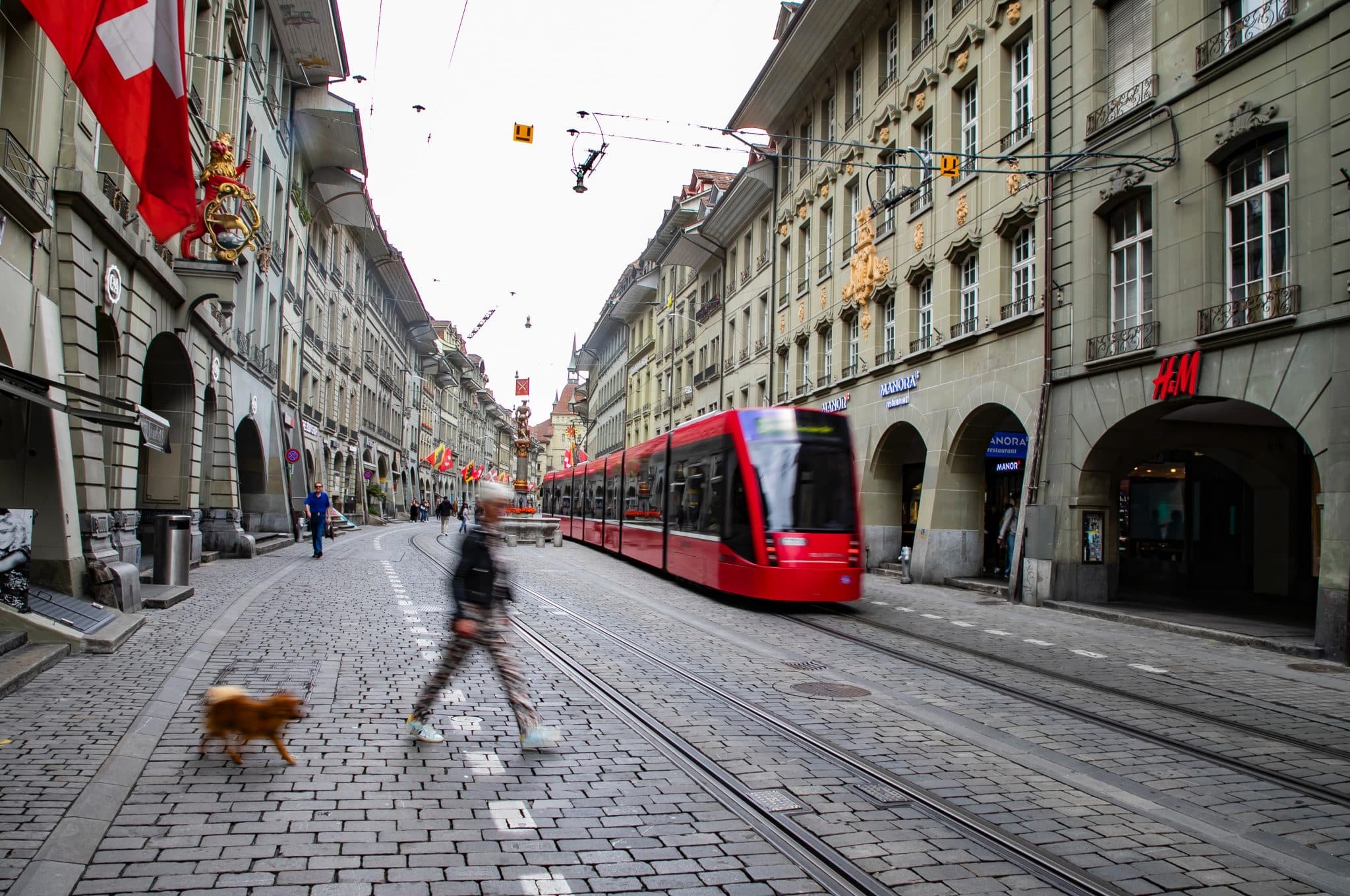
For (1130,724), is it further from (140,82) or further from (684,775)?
(140,82)

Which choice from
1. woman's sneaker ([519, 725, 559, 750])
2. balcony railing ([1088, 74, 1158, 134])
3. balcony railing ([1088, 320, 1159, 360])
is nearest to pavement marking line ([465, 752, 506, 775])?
Answer: woman's sneaker ([519, 725, 559, 750])

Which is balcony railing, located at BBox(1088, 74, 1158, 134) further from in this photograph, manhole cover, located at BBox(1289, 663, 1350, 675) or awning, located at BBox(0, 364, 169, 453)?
awning, located at BBox(0, 364, 169, 453)

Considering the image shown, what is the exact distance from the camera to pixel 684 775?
5383mm

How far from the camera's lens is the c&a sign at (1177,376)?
1366 centimetres

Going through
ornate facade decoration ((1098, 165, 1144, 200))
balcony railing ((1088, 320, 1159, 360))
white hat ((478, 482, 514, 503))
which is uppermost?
ornate facade decoration ((1098, 165, 1144, 200))

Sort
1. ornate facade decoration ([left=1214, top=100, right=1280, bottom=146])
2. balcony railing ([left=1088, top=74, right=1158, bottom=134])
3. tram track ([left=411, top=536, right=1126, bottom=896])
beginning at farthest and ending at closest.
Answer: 1. balcony railing ([left=1088, top=74, right=1158, bottom=134])
2. ornate facade decoration ([left=1214, top=100, right=1280, bottom=146])
3. tram track ([left=411, top=536, right=1126, bottom=896])

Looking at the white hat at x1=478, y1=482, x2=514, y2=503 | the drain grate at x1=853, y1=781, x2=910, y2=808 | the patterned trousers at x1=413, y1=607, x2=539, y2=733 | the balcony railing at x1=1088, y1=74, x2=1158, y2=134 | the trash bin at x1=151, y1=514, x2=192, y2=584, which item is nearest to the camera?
the drain grate at x1=853, y1=781, x2=910, y2=808

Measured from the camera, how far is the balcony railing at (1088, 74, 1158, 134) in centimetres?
1504

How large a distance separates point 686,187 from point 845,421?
3718cm

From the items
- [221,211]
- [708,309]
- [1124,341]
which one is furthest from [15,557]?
[708,309]

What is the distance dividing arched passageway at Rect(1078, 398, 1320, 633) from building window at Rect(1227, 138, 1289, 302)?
1.79 m

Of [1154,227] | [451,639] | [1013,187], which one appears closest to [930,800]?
[451,639]

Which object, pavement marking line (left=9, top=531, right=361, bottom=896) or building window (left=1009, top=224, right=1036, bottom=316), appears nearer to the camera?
pavement marking line (left=9, top=531, right=361, bottom=896)

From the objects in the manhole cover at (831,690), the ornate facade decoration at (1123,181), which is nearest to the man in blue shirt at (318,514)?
the manhole cover at (831,690)
